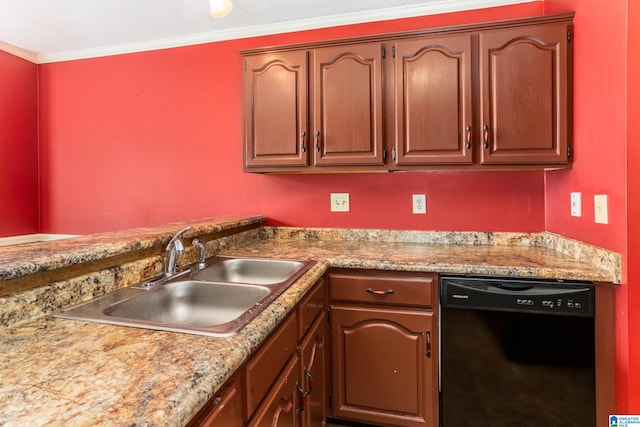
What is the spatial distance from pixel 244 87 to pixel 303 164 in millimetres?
607

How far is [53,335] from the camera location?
0.80 metres

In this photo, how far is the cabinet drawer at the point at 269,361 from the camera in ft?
2.72

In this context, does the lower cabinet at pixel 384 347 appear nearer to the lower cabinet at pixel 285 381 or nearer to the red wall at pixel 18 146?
the lower cabinet at pixel 285 381

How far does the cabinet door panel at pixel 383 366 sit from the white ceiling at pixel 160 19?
183 centimetres

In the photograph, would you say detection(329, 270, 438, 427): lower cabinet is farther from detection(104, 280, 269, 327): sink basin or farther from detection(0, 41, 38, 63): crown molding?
detection(0, 41, 38, 63): crown molding

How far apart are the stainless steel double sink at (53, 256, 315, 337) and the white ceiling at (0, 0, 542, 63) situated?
164cm

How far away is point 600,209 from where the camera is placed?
1.39 metres

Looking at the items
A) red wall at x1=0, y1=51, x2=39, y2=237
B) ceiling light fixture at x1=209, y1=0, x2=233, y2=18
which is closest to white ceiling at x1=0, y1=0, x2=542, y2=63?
red wall at x1=0, y1=51, x2=39, y2=237

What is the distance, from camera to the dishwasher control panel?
1307mm

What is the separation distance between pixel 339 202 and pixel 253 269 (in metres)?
0.81

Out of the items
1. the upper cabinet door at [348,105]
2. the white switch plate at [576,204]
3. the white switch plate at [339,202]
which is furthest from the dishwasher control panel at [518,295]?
the white switch plate at [339,202]

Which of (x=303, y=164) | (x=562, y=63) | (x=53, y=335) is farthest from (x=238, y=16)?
(x=53, y=335)

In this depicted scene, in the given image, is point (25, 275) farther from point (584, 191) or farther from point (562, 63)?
point (562, 63)

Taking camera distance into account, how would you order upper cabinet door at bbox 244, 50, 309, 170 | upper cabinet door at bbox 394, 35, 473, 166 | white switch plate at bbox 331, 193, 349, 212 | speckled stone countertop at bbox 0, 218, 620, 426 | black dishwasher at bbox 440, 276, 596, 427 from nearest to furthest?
speckled stone countertop at bbox 0, 218, 620, 426
black dishwasher at bbox 440, 276, 596, 427
upper cabinet door at bbox 394, 35, 473, 166
upper cabinet door at bbox 244, 50, 309, 170
white switch plate at bbox 331, 193, 349, 212
